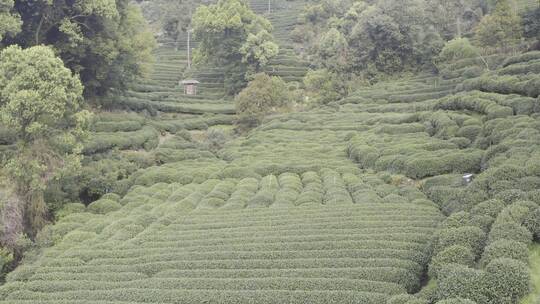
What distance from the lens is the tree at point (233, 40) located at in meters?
68.2

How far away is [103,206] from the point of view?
86.3 ft

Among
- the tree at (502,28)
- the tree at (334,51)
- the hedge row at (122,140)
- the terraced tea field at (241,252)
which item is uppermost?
the tree at (502,28)

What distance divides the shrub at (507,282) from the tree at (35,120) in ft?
68.6

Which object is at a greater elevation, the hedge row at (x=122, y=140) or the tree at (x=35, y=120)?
the tree at (x=35, y=120)

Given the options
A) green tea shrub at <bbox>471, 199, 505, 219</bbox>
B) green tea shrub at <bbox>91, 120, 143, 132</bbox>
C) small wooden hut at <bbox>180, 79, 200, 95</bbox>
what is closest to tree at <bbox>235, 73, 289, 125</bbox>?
green tea shrub at <bbox>91, 120, 143, 132</bbox>

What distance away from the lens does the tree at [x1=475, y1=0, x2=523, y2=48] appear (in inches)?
2157

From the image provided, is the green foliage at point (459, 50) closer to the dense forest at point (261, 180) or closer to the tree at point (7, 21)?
the dense forest at point (261, 180)

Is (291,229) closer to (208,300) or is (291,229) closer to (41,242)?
(208,300)

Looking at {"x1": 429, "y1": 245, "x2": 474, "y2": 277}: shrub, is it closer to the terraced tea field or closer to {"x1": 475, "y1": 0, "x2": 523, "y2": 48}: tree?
the terraced tea field

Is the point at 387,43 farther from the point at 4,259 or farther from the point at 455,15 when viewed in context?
the point at 4,259

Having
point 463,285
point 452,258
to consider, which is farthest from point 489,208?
point 463,285

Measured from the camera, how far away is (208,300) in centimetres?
1406

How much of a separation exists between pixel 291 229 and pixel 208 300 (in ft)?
20.5

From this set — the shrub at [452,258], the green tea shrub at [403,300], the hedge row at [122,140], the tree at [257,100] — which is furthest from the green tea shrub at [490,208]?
the tree at [257,100]
